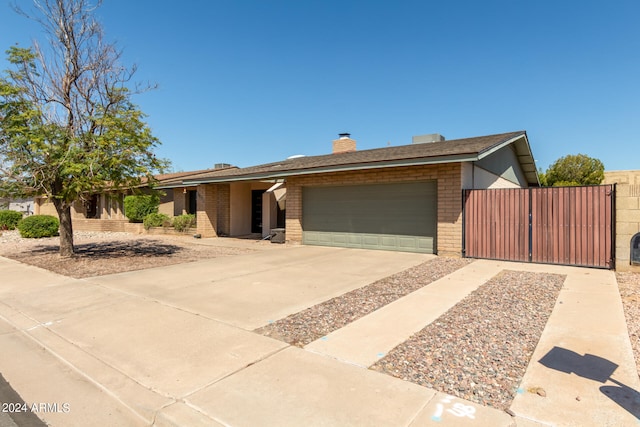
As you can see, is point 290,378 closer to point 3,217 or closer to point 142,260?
point 142,260

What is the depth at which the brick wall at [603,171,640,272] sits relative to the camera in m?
8.34

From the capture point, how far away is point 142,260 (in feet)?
35.9

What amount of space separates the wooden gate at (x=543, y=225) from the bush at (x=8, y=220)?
2605 cm

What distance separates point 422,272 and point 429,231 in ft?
10.8

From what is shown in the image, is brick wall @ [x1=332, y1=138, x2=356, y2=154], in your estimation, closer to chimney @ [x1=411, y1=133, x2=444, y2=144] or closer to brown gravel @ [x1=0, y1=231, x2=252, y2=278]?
chimney @ [x1=411, y1=133, x2=444, y2=144]

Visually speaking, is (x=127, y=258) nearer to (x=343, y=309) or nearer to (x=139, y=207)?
(x=343, y=309)

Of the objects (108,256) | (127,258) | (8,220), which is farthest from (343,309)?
(8,220)

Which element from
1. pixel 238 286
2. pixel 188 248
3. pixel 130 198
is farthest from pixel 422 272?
pixel 130 198

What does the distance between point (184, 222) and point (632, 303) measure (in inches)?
732

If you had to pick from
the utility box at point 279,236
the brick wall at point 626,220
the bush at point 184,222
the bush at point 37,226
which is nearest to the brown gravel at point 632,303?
the brick wall at point 626,220

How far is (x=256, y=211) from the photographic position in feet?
66.7

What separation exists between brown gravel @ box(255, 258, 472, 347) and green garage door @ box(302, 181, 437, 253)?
11.2 ft

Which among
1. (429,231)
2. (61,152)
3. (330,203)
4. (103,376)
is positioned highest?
(61,152)

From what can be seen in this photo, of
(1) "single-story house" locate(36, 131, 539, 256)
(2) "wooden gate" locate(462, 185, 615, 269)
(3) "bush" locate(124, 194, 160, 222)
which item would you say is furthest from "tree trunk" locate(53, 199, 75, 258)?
(2) "wooden gate" locate(462, 185, 615, 269)
